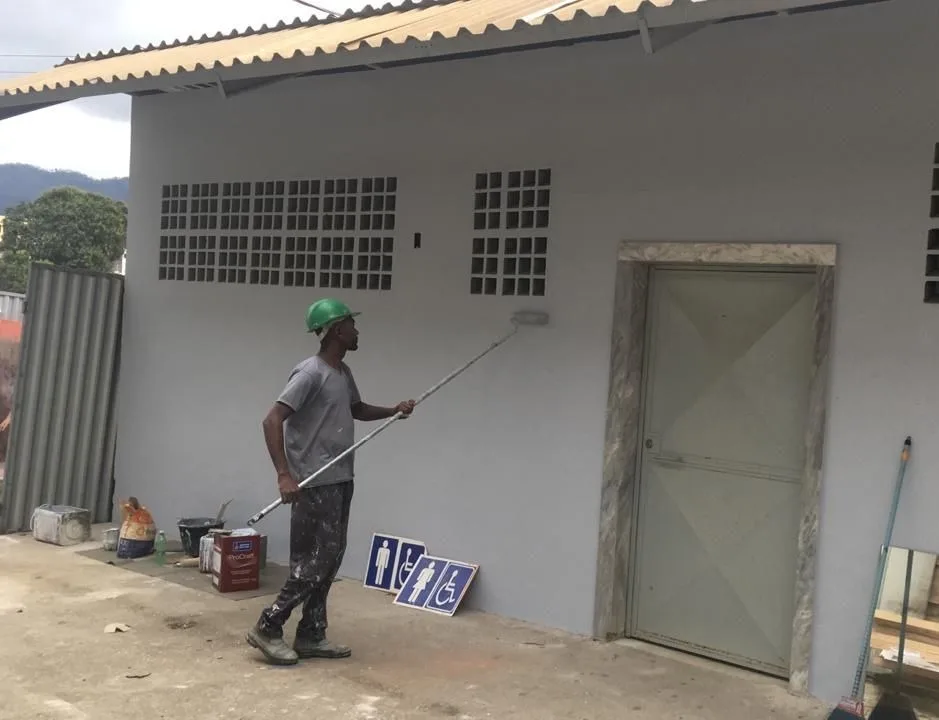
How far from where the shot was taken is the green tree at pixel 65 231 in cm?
3356

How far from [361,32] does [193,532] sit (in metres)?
3.85

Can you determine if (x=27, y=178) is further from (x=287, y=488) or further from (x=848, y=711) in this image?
(x=848, y=711)

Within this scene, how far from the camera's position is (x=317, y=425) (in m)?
4.99

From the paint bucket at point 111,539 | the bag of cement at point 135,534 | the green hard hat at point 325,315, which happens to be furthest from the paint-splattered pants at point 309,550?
the paint bucket at point 111,539

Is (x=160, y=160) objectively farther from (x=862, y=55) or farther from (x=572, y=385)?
(x=862, y=55)

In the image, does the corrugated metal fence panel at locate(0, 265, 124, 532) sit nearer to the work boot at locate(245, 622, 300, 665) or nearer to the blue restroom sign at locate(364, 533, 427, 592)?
the blue restroom sign at locate(364, 533, 427, 592)

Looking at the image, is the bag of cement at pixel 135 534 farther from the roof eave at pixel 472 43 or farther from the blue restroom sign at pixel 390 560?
the roof eave at pixel 472 43

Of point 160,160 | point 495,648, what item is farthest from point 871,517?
point 160,160

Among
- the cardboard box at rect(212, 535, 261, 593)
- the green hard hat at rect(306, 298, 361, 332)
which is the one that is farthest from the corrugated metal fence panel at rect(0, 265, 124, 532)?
the green hard hat at rect(306, 298, 361, 332)

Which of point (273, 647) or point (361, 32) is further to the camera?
point (361, 32)

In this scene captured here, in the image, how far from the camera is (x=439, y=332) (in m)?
6.42

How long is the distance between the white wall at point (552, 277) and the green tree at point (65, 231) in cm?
2737

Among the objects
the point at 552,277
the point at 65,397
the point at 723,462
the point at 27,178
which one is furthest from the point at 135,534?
the point at 27,178

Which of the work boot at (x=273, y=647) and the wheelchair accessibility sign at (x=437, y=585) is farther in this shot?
the wheelchair accessibility sign at (x=437, y=585)
